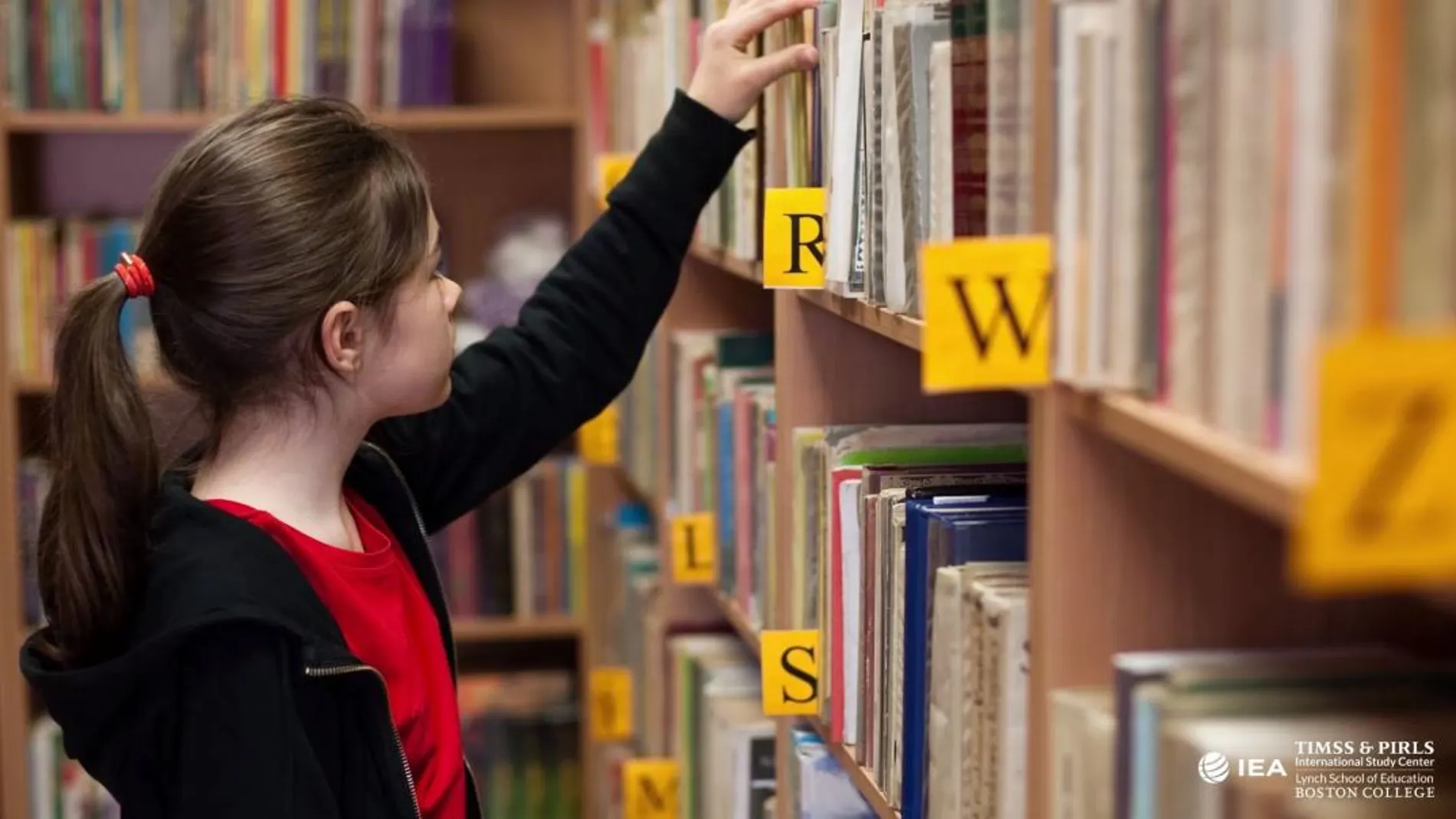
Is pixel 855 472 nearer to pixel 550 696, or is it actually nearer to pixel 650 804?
pixel 650 804

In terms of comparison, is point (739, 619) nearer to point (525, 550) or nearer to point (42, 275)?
point (525, 550)

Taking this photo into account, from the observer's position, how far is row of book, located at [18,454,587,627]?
3.02 metres

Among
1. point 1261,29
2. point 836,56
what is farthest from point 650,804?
point 1261,29

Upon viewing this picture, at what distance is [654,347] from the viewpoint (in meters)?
2.35

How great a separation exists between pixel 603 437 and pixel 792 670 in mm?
1086

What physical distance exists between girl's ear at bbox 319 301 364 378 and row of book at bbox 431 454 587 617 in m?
1.59

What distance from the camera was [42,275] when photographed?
2.87 metres

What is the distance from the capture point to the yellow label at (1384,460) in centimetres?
55

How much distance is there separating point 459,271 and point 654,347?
99 centimetres

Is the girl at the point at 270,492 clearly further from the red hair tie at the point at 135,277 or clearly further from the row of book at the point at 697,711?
the row of book at the point at 697,711

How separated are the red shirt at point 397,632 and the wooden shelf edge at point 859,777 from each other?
1.08 ft

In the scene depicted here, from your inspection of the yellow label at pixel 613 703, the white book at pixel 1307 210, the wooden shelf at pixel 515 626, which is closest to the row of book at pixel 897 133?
the white book at pixel 1307 210

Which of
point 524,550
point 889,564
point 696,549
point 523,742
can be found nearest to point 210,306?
point 889,564

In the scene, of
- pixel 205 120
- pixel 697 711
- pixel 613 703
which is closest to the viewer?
pixel 697 711
